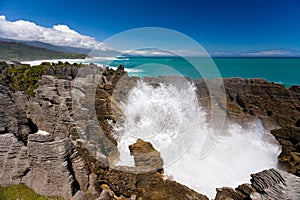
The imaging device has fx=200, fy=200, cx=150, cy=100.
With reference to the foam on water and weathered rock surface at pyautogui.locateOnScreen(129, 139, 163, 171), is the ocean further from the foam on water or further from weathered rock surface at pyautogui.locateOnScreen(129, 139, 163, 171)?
weathered rock surface at pyautogui.locateOnScreen(129, 139, 163, 171)

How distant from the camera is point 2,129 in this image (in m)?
6.79

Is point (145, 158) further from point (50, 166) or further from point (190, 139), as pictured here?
point (190, 139)

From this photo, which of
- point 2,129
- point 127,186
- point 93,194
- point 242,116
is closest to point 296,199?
point 127,186

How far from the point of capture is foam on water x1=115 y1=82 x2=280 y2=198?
403 inches

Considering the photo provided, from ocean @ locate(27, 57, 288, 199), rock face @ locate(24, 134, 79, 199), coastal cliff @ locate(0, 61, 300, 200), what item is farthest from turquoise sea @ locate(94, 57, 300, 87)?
rock face @ locate(24, 134, 79, 199)

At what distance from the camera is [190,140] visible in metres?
12.9

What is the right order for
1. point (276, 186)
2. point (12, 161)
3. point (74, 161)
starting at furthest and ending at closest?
point (74, 161), point (12, 161), point (276, 186)

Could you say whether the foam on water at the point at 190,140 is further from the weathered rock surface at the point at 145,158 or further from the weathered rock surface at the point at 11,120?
the weathered rock surface at the point at 11,120

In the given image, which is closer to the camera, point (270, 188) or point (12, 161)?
point (270, 188)

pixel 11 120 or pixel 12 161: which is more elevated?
pixel 11 120

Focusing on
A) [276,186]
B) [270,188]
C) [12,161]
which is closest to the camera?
[276,186]

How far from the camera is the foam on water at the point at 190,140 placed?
10227 millimetres

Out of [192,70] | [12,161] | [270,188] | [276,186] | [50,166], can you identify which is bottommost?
[12,161]

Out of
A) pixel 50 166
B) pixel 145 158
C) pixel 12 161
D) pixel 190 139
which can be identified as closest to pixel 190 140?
pixel 190 139
